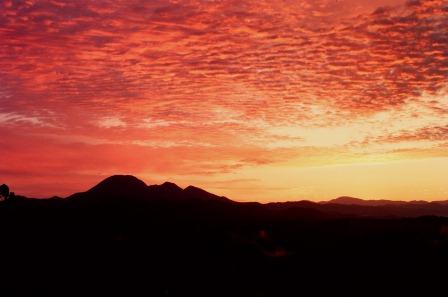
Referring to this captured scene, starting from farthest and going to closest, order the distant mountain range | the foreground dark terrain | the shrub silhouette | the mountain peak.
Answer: the shrub silhouette < the mountain peak < the distant mountain range < the foreground dark terrain

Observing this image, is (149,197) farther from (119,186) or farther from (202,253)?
(202,253)

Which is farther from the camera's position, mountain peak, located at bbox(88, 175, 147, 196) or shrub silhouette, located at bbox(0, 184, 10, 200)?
shrub silhouette, located at bbox(0, 184, 10, 200)

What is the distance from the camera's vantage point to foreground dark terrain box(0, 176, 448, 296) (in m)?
51.9

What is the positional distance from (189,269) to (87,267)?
11.8 meters

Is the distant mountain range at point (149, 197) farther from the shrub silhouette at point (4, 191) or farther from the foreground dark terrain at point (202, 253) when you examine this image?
the shrub silhouette at point (4, 191)

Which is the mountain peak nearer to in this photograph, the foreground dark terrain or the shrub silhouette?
the foreground dark terrain

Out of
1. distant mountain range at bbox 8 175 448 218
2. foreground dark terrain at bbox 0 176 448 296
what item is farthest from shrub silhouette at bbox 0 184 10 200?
foreground dark terrain at bbox 0 176 448 296

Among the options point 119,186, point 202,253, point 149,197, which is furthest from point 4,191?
point 202,253

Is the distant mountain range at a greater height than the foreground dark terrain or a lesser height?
greater

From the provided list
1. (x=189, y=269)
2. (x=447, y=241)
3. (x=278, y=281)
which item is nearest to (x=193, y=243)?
(x=189, y=269)

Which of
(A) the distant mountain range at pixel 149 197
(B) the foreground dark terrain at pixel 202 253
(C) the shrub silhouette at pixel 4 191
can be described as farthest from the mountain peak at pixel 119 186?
(C) the shrub silhouette at pixel 4 191

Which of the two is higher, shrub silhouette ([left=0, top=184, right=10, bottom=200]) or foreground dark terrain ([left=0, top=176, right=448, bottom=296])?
shrub silhouette ([left=0, top=184, right=10, bottom=200])

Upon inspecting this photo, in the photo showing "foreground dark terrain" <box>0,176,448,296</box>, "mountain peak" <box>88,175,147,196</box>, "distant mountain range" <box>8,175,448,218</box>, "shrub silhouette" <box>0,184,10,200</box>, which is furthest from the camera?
"shrub silhouette" <box>0,184,10,200</box>

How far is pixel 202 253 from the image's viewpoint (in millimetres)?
60438
